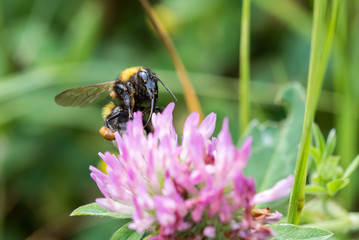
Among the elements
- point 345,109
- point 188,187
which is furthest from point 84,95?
point 345,109

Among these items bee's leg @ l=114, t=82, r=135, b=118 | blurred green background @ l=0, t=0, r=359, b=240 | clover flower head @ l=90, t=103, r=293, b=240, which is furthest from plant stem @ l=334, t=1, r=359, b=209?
clover flower head @ l=90, t=103, r=293, b=240

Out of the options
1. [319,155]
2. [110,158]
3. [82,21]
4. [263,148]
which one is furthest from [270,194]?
[82,21]

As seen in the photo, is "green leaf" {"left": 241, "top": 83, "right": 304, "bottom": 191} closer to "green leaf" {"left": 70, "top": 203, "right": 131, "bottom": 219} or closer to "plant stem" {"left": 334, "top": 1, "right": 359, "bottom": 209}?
"plant stem" {"left": 334, "top": 1, "right": 359, "bottom": 209}

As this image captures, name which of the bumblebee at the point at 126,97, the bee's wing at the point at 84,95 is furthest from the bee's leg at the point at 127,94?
the bee's wing at the point at 84,95

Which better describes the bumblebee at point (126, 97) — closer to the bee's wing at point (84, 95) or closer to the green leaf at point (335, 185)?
the bee's wing at point (84, 95)

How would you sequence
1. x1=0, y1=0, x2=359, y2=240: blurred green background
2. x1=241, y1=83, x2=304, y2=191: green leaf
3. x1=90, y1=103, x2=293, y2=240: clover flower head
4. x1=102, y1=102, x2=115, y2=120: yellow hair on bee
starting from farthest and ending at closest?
x1=0, y1=0, x2=359, y2=240: blurred green background
x1=241, y1=83, x2=304, y2=191: green leaf
x1=102, y1=102, x2=115, y2=120: yellow hair on bee
x1=90, y1=103, x2=293, y2=240: clover flower head

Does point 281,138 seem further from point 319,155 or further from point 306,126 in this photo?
point 306,126
